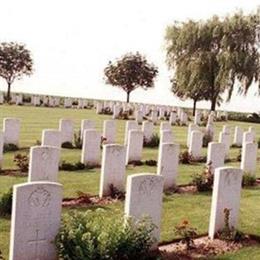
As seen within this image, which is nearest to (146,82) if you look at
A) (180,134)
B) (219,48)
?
(219,48)

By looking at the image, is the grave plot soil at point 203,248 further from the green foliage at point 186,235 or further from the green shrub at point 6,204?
the green shrub at point 6,204

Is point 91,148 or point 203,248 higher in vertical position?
point 91,148

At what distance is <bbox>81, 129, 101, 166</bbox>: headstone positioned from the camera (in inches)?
658

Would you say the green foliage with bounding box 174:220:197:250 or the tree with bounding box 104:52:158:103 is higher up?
the tree with bounding box 104:52:158:103

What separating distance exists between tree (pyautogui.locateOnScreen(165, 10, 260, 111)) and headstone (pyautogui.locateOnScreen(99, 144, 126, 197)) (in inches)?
1091

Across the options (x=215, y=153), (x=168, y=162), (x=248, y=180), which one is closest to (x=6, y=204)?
(x=168, y=162)

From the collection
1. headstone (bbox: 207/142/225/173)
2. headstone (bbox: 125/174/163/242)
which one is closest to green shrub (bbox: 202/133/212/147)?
headstone (bbox: 207/142/225/173)

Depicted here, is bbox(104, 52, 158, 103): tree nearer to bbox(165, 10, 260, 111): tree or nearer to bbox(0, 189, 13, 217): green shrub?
bbox(165, 10, 260, 111): tree

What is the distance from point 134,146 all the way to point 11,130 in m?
4.52

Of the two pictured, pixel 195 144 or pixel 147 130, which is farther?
pixel 147 130

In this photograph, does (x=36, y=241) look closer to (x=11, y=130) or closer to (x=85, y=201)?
(x=85, y=201)

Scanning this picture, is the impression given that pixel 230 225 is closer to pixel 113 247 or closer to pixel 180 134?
pixel 113 247

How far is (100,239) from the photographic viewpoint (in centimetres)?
797

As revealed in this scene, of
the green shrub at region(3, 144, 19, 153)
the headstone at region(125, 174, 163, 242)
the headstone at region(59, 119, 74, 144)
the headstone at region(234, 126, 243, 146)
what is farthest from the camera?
the headstone at region(234, 126, 243, 146)
